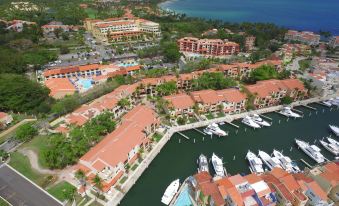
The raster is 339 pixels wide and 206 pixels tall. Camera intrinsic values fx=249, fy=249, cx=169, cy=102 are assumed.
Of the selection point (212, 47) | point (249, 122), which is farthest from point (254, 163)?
point (212, 47)

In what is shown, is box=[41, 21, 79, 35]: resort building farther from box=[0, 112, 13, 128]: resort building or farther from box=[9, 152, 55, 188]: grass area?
box=[9, 152, 55, 188]: grass area

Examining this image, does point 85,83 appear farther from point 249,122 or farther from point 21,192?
point 249,122

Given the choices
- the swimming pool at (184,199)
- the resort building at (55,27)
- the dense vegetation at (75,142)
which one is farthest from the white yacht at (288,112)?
the resort building at (55,27)

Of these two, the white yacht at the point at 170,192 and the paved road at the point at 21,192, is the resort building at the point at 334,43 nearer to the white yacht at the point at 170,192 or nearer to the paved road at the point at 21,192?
the white yacht at the point at 170,192

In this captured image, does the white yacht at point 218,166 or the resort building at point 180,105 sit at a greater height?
the resort building at point 180,105

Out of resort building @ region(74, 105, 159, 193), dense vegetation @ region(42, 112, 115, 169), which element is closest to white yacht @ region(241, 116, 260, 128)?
resort building @ region(74, 105, 159, 193)

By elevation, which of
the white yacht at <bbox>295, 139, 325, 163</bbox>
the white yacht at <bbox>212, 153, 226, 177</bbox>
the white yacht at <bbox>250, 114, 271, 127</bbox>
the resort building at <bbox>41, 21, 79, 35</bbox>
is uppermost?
the resort building at <bbox>41, 21, 79, 35</bbox>
